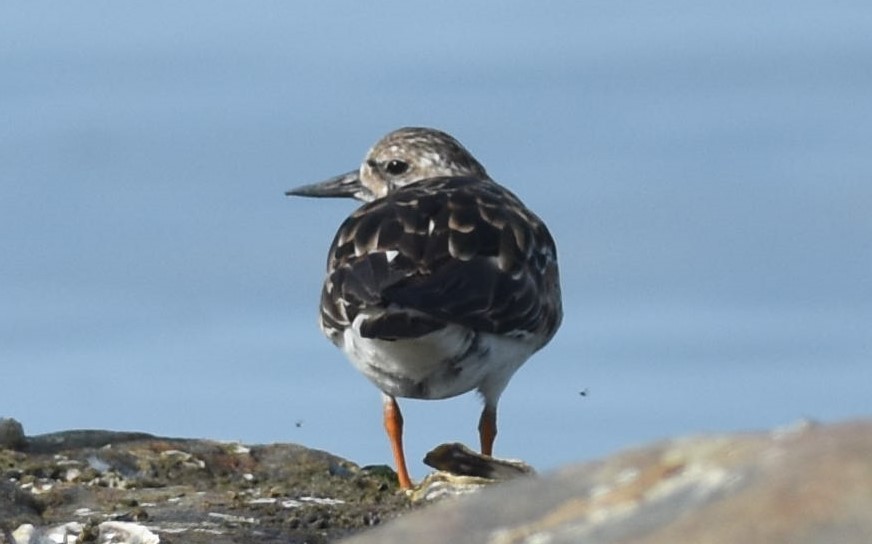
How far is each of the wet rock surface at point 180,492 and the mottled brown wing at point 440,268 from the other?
82 cm

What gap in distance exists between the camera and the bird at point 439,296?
33.1 ft

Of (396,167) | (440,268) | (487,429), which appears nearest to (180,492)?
(440,268)

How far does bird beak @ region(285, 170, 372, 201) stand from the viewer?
13938mm

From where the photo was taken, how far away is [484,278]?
1055cm

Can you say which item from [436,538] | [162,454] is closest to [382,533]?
[436,538]

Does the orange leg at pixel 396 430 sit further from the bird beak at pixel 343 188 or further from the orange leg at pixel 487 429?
the bird beak at pixel 343 188

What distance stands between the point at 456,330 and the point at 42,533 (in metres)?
3.29

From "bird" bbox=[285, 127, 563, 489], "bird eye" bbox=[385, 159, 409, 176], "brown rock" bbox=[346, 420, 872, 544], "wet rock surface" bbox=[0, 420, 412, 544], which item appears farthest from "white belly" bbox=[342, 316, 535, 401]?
"brown rock" bbox=[346, 420, 872, 544]

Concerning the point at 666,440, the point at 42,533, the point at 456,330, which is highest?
the point at 456,330

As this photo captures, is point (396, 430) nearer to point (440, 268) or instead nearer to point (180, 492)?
point (440, 268)

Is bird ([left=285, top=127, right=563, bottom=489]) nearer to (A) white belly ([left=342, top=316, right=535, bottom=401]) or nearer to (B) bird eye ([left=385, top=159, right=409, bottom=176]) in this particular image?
(A) white belly ([left=342, top=316, right=535, bottom=401])

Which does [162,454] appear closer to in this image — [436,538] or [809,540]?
[436,538]

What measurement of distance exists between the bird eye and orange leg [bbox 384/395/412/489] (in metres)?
2.86

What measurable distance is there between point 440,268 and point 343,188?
383cm
